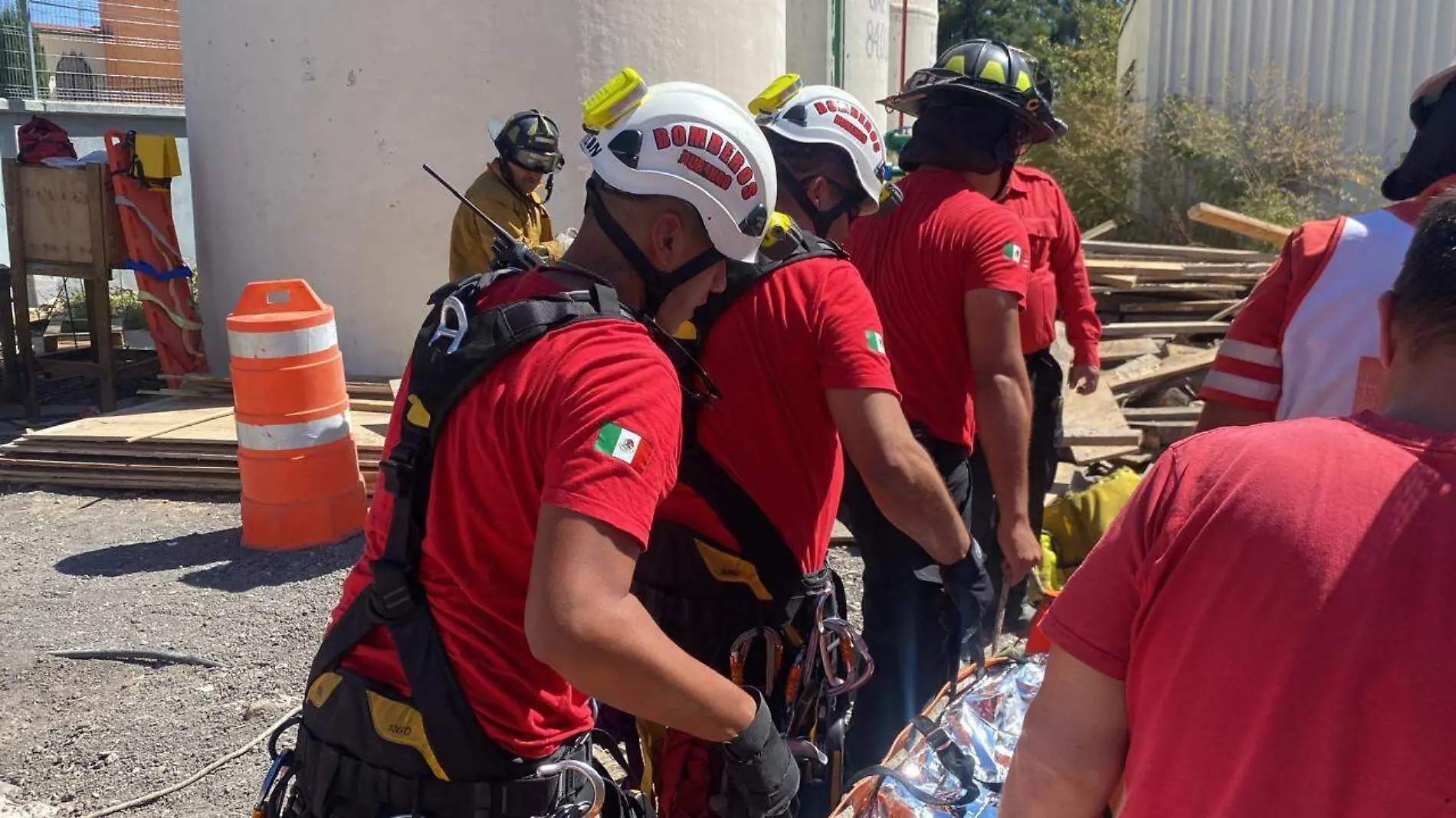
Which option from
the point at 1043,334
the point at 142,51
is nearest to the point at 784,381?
the point at 1043,334

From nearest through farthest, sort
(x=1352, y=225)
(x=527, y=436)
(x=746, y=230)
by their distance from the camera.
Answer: (x=527, y=436) < (x=746, y=230) < (x=1352, y=225)

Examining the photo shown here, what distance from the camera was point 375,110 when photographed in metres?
8.38

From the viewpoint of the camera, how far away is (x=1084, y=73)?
739 inches

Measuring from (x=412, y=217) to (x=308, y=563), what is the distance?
3.44 metres

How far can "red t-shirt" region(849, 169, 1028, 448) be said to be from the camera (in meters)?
3.53

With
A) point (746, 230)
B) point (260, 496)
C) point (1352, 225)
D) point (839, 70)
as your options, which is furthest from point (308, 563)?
point (839, 70)

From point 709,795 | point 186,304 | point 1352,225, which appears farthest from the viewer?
point 186,304

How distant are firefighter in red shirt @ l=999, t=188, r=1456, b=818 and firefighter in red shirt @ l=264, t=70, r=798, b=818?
65 cm

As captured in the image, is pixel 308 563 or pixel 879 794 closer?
pixel 879 794

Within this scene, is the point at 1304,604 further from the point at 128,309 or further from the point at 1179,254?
the point at 128,309

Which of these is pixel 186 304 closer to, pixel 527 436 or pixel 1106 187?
pixel 527 436

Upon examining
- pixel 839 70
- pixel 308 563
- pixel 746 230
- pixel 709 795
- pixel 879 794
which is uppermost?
pixel 839 70

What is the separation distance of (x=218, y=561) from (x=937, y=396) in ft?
13.2

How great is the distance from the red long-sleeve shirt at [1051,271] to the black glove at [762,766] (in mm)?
2981
